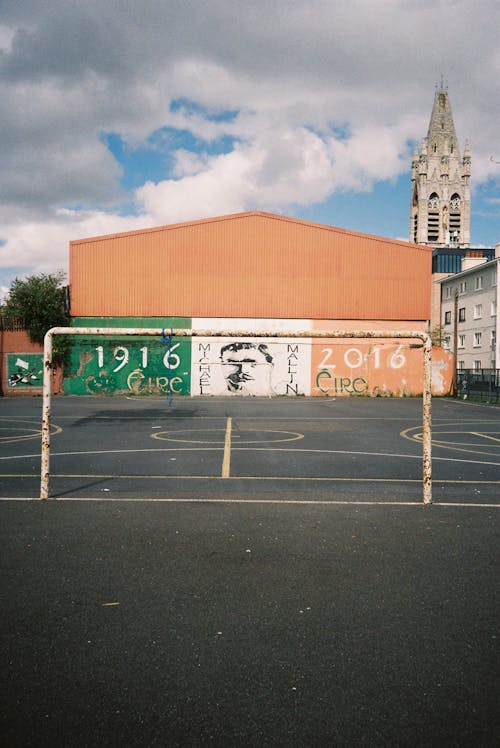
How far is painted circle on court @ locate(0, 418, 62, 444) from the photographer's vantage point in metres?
12.9

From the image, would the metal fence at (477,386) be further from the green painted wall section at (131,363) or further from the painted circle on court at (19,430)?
the painted circle on court at (19,430)

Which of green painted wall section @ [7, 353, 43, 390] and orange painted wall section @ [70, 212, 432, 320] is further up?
orange painted wall section @ [70, 212, 432, 320]

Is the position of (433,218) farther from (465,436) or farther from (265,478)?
(265,478)

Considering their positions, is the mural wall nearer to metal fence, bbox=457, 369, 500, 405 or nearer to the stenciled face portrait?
the stenciled face portrait

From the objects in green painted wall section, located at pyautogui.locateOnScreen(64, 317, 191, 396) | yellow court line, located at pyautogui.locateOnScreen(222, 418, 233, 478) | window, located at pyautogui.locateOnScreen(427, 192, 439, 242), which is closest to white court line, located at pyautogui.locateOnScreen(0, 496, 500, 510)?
yellow court line, located at pyautogui.locateOnScreen(222, 418, 233, 478)

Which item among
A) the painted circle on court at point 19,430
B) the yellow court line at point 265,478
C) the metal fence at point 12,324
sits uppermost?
the metal fence at point 12,324

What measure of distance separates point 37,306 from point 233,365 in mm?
12303

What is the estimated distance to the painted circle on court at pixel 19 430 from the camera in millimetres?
12898

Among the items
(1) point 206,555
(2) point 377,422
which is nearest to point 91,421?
(2) point 377,422

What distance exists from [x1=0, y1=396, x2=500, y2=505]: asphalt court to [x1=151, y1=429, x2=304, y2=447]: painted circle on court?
2cm

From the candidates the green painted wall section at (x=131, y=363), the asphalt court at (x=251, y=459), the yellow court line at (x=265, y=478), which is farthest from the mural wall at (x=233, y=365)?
the yellow court line at (x=265, y=478)

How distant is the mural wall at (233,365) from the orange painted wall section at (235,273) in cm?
105

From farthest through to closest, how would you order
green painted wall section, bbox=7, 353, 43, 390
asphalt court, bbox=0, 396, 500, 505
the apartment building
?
the apartment building → green painted wall section, bbox=7, 353, 43, 390 → asphalt court, bbox=0, 396, 500, 505

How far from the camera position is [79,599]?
3.74m
